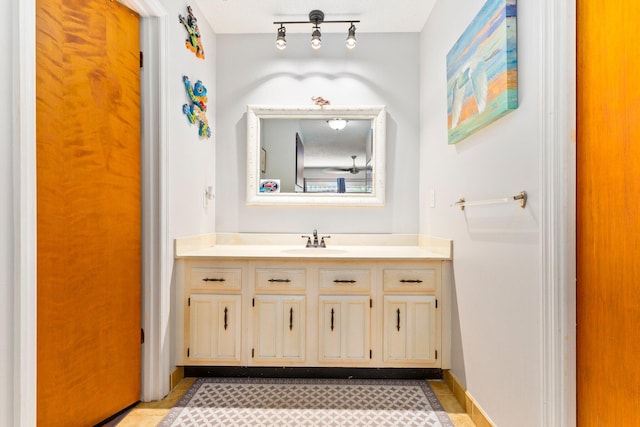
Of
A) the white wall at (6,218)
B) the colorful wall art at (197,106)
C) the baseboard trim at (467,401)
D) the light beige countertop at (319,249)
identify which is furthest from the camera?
the light beige countertop at (319,249)

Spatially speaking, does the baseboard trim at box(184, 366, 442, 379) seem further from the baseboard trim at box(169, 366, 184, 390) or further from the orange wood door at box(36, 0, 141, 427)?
the orange wood door at box(36, 0, 141, 427)

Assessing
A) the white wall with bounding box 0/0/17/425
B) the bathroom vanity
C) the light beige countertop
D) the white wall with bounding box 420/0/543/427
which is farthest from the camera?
the light beige countertop

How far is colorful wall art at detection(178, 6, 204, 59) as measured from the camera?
2.01 metres

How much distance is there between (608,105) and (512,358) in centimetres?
95

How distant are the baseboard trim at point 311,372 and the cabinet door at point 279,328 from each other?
16 centimetres

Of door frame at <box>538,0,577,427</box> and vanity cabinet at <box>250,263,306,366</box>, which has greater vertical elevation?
door frame at <box>538,0,577,427</box>

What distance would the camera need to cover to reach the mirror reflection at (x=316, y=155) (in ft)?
8.27

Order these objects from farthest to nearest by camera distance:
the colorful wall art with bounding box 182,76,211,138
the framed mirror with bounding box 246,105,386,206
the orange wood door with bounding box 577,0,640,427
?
the framed mirror with bounding box 246,105,386,206 → the colorful wall art with bounding box 182,76,211,138 → the orange wood door with bounding box 577,0,640,427

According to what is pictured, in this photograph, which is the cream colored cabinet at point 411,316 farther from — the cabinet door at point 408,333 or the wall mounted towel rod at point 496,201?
the wall mounted towel rod at point 496,201

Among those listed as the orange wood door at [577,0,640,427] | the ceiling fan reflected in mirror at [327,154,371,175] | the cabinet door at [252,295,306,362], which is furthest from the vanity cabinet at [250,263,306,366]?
the orange wood door at [577,0,640,427]

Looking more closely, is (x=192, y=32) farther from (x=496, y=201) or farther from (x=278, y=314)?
(x=496, y=201)

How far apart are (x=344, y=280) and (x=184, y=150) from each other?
1.25 metres

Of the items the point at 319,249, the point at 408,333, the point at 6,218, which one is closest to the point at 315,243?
the point at 319,249

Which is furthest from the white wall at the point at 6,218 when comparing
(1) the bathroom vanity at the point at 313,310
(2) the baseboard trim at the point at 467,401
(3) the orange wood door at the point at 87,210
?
(2) the baseboard trim at the point at 467,401
